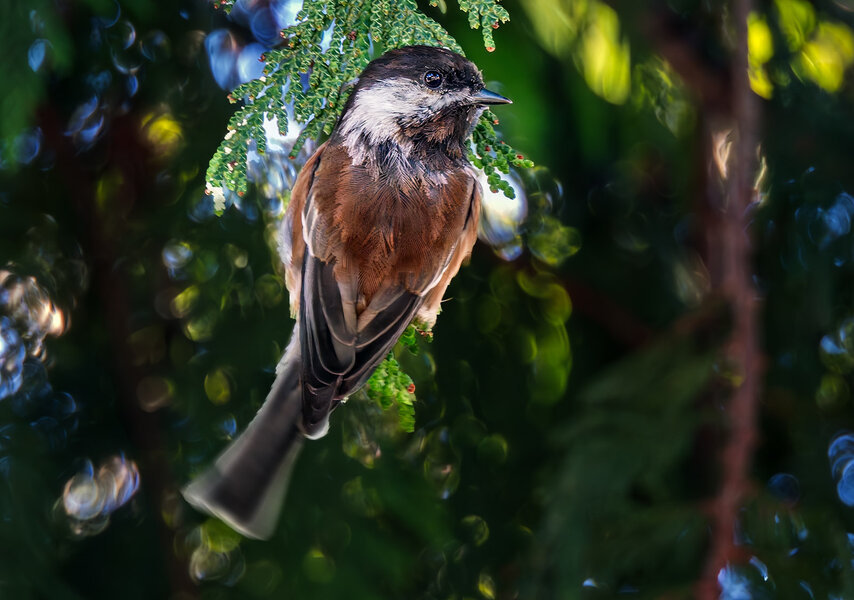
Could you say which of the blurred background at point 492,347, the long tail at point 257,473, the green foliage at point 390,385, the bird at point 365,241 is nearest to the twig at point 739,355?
the blurred background at point 492,347

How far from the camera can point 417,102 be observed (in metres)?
1.77

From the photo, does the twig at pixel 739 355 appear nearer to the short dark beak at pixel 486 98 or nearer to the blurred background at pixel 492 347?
the blurred background at pixel 492 347

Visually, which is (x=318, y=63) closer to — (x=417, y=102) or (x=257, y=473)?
(x=417, y=102)

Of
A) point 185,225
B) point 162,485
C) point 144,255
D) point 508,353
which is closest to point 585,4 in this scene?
point 508,353

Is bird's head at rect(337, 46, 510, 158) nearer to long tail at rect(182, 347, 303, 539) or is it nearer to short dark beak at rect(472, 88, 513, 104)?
short dark beak at rect(472, 88, 513, 104)

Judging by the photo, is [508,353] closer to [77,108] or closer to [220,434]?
[220,434]

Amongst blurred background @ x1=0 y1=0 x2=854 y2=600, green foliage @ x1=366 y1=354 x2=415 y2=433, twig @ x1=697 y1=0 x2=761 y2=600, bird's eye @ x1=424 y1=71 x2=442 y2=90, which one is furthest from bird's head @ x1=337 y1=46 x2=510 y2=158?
twig @ x1=697 y1=0 x2=761 y2=600

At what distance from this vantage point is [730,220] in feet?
9.73

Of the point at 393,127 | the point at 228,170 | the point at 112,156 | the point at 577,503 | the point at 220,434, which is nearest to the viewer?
the point at 228,170

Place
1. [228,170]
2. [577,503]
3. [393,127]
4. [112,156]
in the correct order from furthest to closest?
1. [112,156]
2. [577,503]
3. [393,127]
4. [228,170]

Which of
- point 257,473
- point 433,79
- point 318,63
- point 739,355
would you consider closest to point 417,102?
point 433,79

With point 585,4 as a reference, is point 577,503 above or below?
below

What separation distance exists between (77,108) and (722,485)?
8.45 feet

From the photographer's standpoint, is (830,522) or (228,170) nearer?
(228,170)
